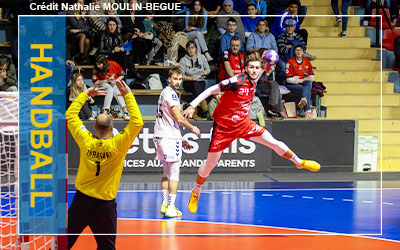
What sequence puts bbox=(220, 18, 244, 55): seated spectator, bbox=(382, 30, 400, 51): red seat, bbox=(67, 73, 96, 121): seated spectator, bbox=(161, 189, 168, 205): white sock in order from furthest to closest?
bbox=(382, 30, 400, 51): red seat → bbox=(220, 18, 244, 55): seated spectator → bbox=(67, 73, 96, 121): seated spectator → bbox=(161, 189, 168, 205): white sock

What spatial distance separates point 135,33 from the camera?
12609mm

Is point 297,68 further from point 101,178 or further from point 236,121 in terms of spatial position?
point 101,178

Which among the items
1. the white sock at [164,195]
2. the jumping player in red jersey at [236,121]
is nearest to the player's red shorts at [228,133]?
the jumping player in red jersey at [236,121]

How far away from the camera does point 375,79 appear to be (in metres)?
14.9

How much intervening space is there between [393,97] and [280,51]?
9.88ft

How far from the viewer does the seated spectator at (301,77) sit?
13.1 meters

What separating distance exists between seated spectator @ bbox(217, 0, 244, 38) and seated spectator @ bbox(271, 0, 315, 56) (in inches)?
27.4

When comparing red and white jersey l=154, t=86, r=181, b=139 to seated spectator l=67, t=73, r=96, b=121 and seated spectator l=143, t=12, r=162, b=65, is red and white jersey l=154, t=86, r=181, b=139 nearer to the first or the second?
seated spectator l=67, t=73, r=96, b=121

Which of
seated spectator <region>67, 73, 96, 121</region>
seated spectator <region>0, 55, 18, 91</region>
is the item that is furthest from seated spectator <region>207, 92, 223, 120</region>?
seated spectator <region>0, 55, 18, 91</region>

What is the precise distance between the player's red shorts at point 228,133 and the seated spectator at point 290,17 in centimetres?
457

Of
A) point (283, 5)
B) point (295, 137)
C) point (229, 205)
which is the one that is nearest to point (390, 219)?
point (229, 205)

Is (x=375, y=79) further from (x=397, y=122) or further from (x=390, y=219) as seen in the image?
(x=390, y=219)

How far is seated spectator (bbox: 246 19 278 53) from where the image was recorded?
12602 millimetres

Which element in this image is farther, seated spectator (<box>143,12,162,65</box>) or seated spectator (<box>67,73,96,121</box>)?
seated spectator (<box>143,12,162,65</box>)
